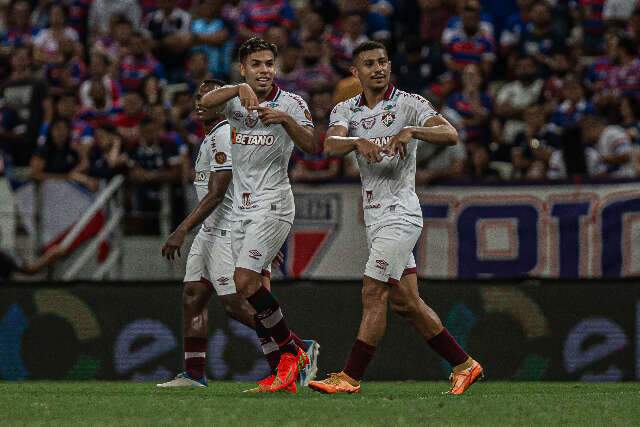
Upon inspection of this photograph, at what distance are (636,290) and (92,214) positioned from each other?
18.2ft

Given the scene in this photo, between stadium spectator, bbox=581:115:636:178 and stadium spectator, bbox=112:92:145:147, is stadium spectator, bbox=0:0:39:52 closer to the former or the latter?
stadium spectator, bbox=112:92:145:147

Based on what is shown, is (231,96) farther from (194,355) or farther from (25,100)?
(25,100)

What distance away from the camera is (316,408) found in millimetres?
7574

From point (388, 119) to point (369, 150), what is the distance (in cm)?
57

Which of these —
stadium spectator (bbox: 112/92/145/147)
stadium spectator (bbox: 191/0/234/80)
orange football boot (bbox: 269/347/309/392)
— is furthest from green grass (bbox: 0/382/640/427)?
stadium spectator (bbox: 191/0/234/80)

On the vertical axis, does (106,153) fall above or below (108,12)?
below

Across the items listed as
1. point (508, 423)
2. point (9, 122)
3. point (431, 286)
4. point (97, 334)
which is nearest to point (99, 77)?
point (9, 122)

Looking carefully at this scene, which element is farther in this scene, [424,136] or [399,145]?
[424,136]

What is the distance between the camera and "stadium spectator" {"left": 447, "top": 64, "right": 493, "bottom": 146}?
1488 centimetres

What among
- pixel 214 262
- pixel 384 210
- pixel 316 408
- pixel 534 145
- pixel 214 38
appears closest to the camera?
pixel 316 408

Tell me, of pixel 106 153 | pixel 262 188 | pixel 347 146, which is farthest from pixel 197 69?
pixel 347 146

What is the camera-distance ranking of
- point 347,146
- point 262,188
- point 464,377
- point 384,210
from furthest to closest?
point 262,188, point 464,377, point 384,210, point 347,146

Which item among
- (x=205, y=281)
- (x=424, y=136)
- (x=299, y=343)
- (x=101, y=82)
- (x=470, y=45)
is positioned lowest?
(x=299, y=343)

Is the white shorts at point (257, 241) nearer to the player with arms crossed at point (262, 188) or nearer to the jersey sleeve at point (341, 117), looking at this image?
the player with arms crossed at point (262, 188)
